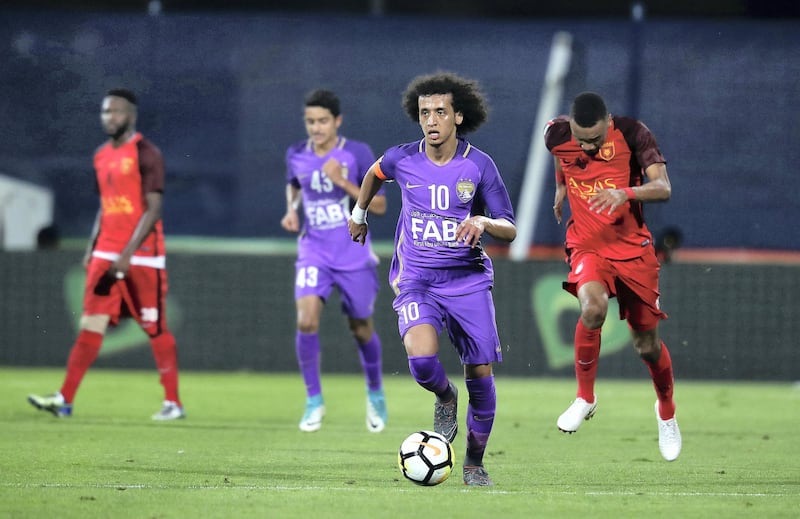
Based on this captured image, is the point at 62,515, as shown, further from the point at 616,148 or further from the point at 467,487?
the point at 616,148

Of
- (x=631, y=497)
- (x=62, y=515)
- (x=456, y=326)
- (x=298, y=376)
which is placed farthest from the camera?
(x=298, y=376)

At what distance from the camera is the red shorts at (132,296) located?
34.4ft

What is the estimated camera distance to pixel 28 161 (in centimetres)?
1536

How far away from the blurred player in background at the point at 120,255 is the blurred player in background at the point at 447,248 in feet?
11.5

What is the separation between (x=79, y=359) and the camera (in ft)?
34.1

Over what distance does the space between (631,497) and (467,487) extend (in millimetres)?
815

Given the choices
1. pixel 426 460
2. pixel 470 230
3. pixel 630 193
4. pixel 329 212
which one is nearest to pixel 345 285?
pixel 329 212

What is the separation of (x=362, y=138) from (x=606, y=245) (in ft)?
24.2

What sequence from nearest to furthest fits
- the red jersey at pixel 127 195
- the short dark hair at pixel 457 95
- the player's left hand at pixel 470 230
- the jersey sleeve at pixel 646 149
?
the player's left hand at pixel 470 230, the short dark hair at pixel 457 95, the jersey sleeve at pixel 646 149, the red jersey at pixel 127 195

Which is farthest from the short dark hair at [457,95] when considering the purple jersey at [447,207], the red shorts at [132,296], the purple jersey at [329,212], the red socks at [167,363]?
the red socks at [167,363]

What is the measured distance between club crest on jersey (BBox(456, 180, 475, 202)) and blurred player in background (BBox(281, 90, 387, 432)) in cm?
279

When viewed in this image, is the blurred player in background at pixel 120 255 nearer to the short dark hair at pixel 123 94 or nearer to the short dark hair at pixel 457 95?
the short dark hair at pixel 123 94

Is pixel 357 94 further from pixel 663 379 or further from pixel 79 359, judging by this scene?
pixel 663 379

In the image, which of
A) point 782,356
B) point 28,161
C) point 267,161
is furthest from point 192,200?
point 782,356
